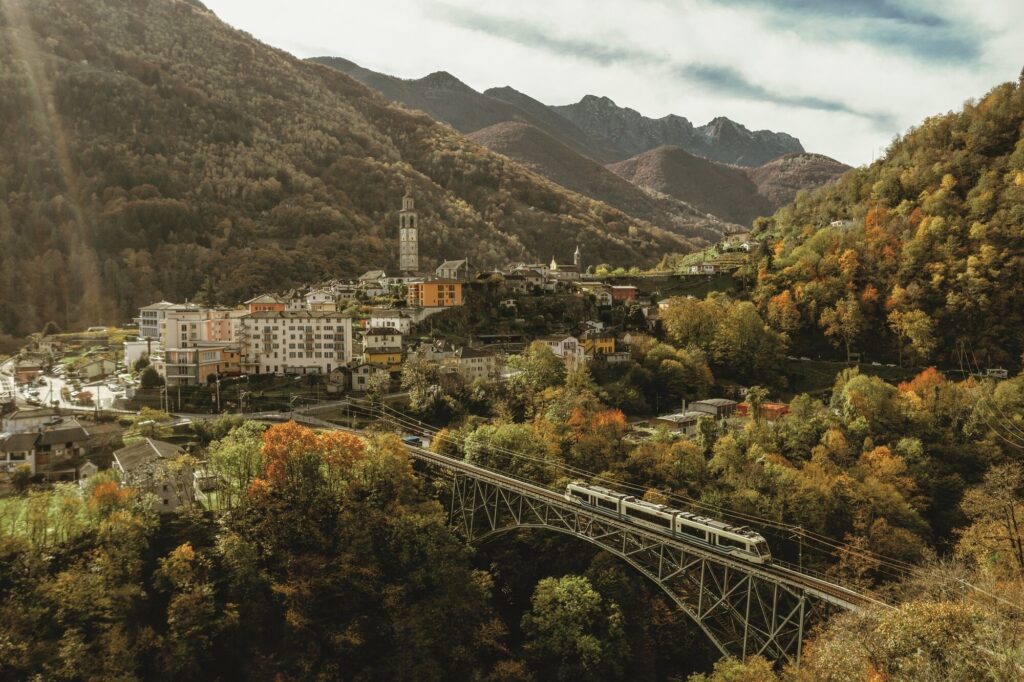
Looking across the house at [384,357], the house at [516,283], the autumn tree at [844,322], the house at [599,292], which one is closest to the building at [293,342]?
the house at [384,357]

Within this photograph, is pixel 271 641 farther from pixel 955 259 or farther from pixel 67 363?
pixel 955 259

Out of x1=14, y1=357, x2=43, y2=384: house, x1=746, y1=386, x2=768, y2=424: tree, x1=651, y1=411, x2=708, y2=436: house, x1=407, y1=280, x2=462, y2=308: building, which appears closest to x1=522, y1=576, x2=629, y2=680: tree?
x1=651, y1=411, x2=708, y2=436: house

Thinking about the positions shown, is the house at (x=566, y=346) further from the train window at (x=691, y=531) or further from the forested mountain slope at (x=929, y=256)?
the train window at (x=691, y=531)

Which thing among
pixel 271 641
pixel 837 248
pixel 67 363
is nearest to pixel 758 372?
pixel 837 248

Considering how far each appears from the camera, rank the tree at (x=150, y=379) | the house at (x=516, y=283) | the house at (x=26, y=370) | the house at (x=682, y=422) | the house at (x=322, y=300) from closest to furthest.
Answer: the tree at (x=150, y=379) → the house at (x=682, y=422) → the house at (x=26, y=370) → the house at (x=322, y=300) → the house at (x=516, y=283)

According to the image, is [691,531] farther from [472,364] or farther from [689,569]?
[472,364]

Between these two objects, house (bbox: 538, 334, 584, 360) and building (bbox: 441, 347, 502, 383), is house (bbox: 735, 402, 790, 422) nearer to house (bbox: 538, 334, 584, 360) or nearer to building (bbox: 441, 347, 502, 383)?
house (bbox: 538, 334, 584, 360)
